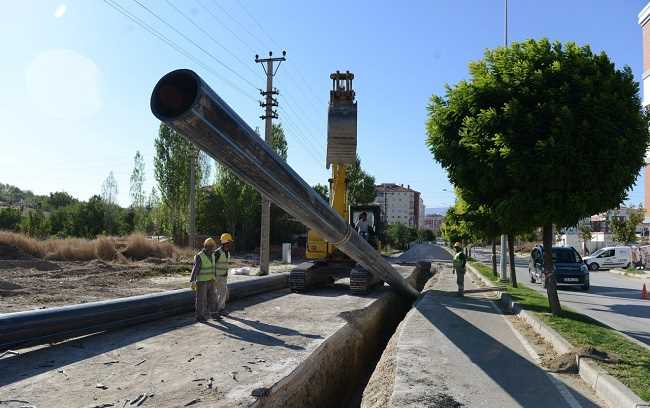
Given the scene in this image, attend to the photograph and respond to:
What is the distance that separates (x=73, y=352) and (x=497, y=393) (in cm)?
556

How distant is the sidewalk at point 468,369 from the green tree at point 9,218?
40583mm

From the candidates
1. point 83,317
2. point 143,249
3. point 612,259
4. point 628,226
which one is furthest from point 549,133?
point 628,226

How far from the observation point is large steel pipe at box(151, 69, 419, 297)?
4137mm

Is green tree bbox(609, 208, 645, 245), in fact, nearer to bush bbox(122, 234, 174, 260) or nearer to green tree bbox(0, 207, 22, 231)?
bush bbox(122, 234, 174, 260)

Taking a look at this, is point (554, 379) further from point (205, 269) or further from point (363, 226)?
point (363, 226)

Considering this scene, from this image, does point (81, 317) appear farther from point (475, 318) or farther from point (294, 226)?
point (294, 226)

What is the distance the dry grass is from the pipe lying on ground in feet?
47.8

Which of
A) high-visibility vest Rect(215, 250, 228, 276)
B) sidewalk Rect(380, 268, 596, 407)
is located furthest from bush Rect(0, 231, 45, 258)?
sidewalk Rect(380, 268, 596, 407)

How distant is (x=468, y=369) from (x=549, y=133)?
16.4 ft

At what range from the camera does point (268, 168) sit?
18.3ft

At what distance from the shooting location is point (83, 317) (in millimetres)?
7547

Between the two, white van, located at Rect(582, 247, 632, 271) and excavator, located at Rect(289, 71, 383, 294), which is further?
white van, located at Rect(582, 247, 632, 271)

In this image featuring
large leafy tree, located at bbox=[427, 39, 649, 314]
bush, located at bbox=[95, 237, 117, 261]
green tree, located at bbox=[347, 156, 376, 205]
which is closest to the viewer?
large leafy tree, located at bbox=[427, 39, 649, 314]

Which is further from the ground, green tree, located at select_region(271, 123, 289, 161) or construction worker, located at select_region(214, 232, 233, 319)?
green tree, located at select_region(271, 123, 289, 161)
